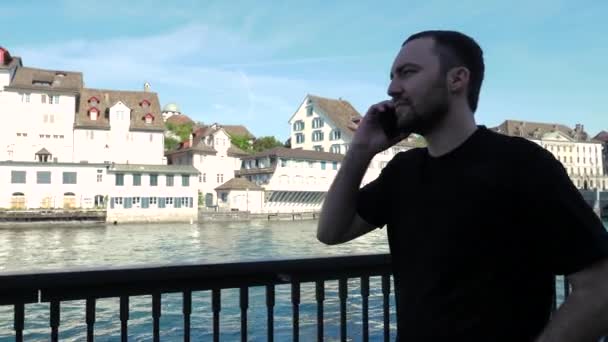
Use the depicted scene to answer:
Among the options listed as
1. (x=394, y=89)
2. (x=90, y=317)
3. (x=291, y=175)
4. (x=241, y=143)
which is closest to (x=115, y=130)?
(x=291, y=175)

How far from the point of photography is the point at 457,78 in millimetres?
1577

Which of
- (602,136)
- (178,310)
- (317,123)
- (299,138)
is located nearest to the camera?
(178,310)

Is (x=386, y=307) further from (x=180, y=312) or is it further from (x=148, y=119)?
(x=148, y=119)

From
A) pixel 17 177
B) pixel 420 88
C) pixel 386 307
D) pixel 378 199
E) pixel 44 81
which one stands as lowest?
pixel 386 307

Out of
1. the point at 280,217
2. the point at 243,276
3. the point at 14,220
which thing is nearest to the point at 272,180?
the point at 280,217

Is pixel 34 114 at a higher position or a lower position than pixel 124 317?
higher

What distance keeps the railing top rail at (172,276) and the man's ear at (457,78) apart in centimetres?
167

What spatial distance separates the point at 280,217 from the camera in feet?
198

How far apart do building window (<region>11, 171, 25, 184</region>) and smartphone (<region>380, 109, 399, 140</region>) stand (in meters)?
54.3

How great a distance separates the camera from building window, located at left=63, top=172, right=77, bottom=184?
2019 inches

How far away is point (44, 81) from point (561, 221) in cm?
6075

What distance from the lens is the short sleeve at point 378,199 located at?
70.5 inches

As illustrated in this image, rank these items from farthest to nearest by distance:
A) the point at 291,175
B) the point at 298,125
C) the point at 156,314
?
1. the point at 298,125
2. the point at 291,175
3. the point at 156,314

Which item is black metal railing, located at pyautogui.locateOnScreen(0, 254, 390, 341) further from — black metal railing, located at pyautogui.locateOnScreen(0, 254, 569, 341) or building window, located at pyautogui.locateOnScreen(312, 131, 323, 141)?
building window, located at pyautogui.locateOnScreen(312, 131, 323, 141)
